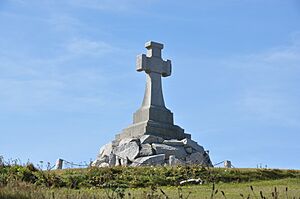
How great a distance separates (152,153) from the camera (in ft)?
73.5

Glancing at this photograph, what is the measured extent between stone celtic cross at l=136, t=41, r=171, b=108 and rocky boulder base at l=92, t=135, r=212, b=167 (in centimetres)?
192

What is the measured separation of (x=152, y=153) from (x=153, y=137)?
28.8 inches

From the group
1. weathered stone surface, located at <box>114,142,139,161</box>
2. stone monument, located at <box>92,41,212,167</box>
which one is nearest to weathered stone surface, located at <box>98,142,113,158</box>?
stone monument, located at <box>92,41,212,167</box>

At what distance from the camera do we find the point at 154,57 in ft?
81.9

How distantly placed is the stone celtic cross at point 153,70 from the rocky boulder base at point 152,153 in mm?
1924

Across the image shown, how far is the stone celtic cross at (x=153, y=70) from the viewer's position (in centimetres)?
2455

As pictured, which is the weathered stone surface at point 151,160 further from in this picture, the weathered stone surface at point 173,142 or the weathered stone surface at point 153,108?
the weathered stone surface at point 153,108

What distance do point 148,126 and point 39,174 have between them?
789cm

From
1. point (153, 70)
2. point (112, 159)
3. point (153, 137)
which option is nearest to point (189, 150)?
point (153, 137)

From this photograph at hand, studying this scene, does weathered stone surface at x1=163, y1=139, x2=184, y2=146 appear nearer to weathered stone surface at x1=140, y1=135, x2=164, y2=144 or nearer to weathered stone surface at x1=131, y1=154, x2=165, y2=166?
weathered stone surface at x1=140, y1=135, x2=164, y2=144

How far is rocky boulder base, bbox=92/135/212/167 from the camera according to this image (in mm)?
22047

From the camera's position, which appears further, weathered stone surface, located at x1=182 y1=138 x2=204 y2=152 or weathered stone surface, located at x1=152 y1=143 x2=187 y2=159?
weathered stone surface, located at x1=182 y1=138 x2=204 y2=152

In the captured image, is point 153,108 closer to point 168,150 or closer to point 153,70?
point 153,70

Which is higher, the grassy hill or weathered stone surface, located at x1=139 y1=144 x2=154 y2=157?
weathered stone surface, located at x1=139 y1=144 x2=154 y2=157
